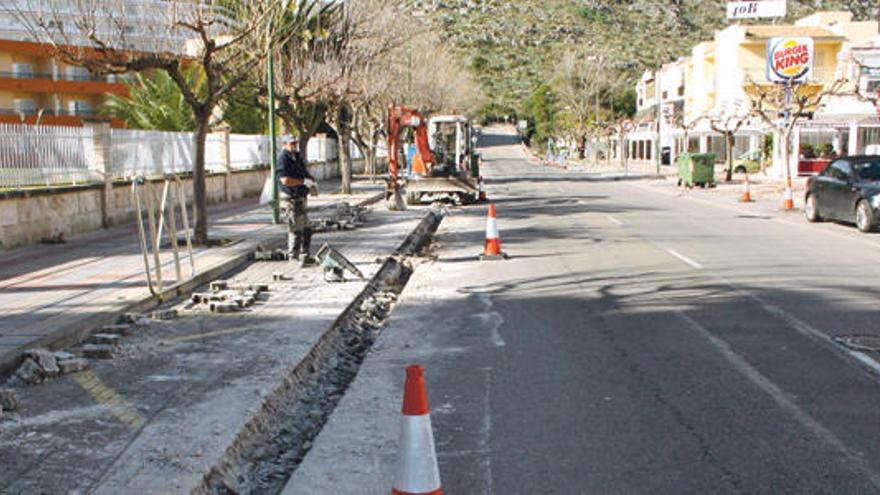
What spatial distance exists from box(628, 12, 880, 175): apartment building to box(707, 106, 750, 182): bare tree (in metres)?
0.22

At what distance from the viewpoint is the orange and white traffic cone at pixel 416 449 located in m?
3.89

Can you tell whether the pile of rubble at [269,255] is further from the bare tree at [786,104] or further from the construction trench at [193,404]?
the bare tree at [786,104]

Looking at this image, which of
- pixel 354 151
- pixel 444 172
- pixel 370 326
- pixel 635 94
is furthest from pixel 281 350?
pixel 635 94

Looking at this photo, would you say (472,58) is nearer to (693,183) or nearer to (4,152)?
(693,183)

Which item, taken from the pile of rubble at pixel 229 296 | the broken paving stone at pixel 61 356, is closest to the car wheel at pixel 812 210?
the pile of rubble at pixel 229 296

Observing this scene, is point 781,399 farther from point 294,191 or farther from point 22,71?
point 22,71

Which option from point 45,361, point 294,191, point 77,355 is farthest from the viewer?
point 294,191

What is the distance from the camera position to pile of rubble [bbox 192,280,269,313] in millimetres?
9758

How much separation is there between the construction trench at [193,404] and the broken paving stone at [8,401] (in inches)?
3.2

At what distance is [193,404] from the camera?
618cm

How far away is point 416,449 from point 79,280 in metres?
9.02

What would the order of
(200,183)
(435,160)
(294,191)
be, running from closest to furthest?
(294,191) → (200,183) → (435,160)

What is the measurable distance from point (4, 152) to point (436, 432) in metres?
13.0

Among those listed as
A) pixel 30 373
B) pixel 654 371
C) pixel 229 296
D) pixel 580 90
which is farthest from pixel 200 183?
pixel 580 90
